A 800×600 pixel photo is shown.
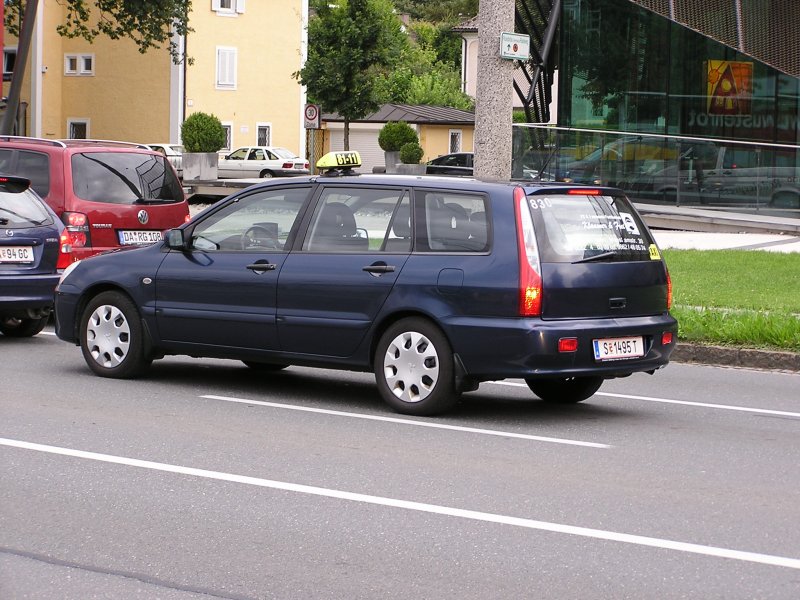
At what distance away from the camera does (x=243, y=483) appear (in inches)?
276

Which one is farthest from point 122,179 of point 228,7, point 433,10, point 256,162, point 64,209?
point 433,10

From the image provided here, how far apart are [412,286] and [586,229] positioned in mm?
1158

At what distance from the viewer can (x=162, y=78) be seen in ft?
198

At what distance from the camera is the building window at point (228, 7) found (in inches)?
2435

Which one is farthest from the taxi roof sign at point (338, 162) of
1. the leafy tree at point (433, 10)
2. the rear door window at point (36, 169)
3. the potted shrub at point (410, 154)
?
the leafy tree at point (433, 10)

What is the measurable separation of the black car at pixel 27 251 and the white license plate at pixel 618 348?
5916 millimetres

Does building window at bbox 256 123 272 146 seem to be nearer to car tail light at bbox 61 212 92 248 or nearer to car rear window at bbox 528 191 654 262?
car tail light at bbox 61 212 92 248

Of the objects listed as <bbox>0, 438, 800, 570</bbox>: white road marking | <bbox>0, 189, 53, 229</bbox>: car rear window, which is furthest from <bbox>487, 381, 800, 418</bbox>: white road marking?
<bbox>0, 189, 53, 229</bbox>: car rear window

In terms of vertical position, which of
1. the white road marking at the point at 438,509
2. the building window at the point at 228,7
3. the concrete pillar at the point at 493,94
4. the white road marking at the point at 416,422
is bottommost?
the white road marking at the point at 438,509

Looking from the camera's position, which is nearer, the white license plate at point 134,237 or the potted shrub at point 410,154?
the white license plate at point 134,237

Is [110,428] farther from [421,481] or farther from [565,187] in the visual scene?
[565,187]

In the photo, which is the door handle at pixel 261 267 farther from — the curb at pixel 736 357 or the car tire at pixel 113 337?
the curb at pixel 736 357

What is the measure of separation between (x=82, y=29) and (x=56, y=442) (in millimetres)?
36965

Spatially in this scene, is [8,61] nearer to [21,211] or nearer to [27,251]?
[21,211]
